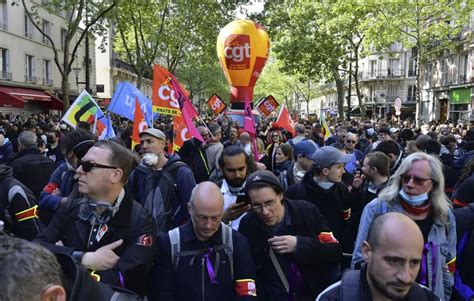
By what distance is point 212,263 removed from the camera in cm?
299

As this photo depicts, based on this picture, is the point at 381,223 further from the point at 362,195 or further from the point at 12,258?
the point at 362,195

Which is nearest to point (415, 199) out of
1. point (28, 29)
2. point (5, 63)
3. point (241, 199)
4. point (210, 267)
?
point (241, 199)

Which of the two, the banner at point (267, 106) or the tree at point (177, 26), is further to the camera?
the tree at point (177, 26)

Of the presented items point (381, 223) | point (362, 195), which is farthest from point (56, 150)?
point (381, 223)

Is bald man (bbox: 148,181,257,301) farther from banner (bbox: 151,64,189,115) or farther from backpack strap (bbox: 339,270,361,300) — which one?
banner (bbox: 151,64,189,115)

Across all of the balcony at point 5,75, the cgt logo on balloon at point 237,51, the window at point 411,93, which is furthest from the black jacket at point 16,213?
the window at point 411,93

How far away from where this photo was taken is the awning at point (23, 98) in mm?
26844

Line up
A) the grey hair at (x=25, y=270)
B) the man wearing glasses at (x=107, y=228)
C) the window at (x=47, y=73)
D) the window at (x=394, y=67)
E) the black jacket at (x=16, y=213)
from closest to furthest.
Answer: the grey hair at (x=25, y=270) < the man wearing glasses at (x=107, y=228) < the black jacket at (x=16, y=213) < the window at (x=47, y=73) < the window at (x=394, y=67)

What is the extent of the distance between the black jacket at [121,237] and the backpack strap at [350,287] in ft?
3.63

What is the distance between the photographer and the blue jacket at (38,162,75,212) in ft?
15.3

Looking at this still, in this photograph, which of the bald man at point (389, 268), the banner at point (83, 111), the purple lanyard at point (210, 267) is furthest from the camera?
the banner at point (83, 111)

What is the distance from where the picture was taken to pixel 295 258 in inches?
125

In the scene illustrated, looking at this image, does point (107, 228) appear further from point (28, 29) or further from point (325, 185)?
point (28, 29)

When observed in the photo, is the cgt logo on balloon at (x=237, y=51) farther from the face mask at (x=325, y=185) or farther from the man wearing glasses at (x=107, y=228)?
the man wearing glasses at (x=107, y=228)
